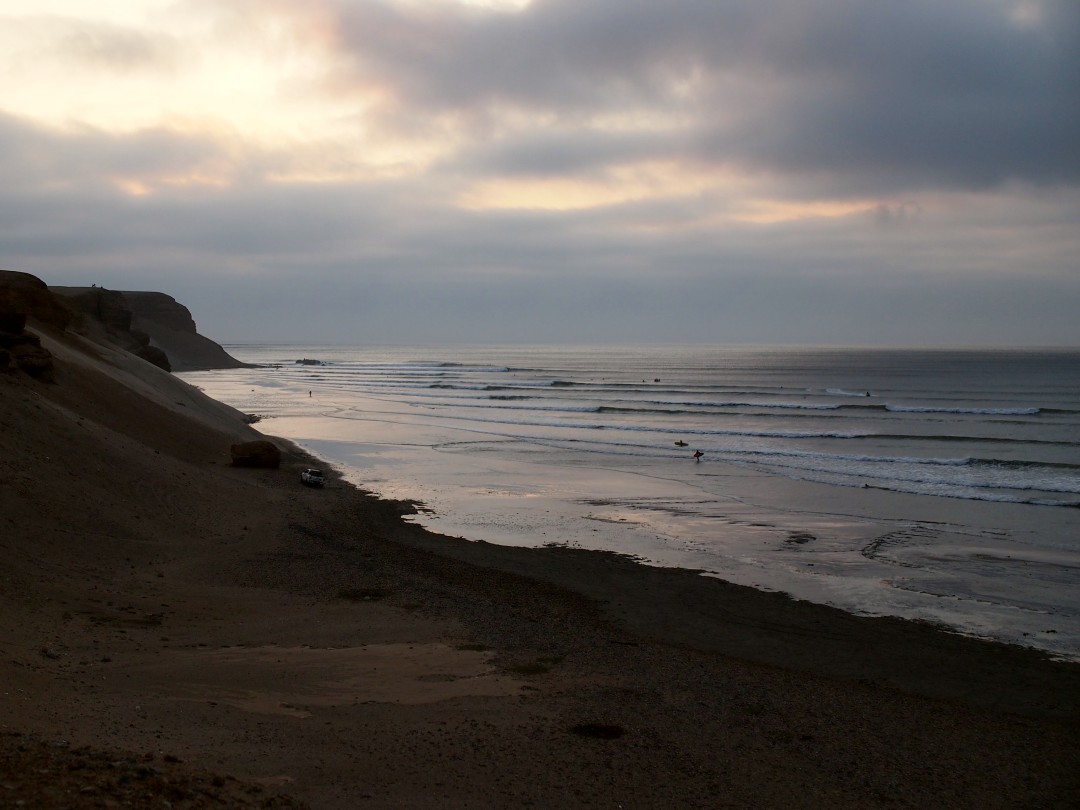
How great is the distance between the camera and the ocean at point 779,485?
16031 mm

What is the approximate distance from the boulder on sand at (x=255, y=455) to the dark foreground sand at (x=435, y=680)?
25.4 ft

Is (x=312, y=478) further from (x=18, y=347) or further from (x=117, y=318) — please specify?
(x=117, y=318)

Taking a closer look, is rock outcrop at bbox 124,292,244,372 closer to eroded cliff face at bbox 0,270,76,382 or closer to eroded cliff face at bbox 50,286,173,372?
eroded cliff face at bbox 50,286,173,372

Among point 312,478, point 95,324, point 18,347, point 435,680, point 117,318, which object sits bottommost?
point 435,680

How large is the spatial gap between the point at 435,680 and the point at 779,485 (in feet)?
68.2

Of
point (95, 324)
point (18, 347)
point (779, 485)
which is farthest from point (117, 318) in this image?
point (779, 485)

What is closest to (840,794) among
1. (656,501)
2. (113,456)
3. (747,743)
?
(747,743)

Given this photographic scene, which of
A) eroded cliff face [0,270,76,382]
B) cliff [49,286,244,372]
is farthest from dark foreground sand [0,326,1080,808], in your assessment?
cliff [49,286,244,372]

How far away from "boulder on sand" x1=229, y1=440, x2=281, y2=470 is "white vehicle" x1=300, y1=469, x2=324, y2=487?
1.55 metres

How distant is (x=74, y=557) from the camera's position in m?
→ 12.6

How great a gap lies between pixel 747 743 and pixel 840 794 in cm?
114

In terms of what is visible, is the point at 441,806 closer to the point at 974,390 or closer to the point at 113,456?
the point at 113,456

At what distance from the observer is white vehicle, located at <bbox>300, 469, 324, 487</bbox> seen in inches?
957

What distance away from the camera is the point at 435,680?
977 cm
